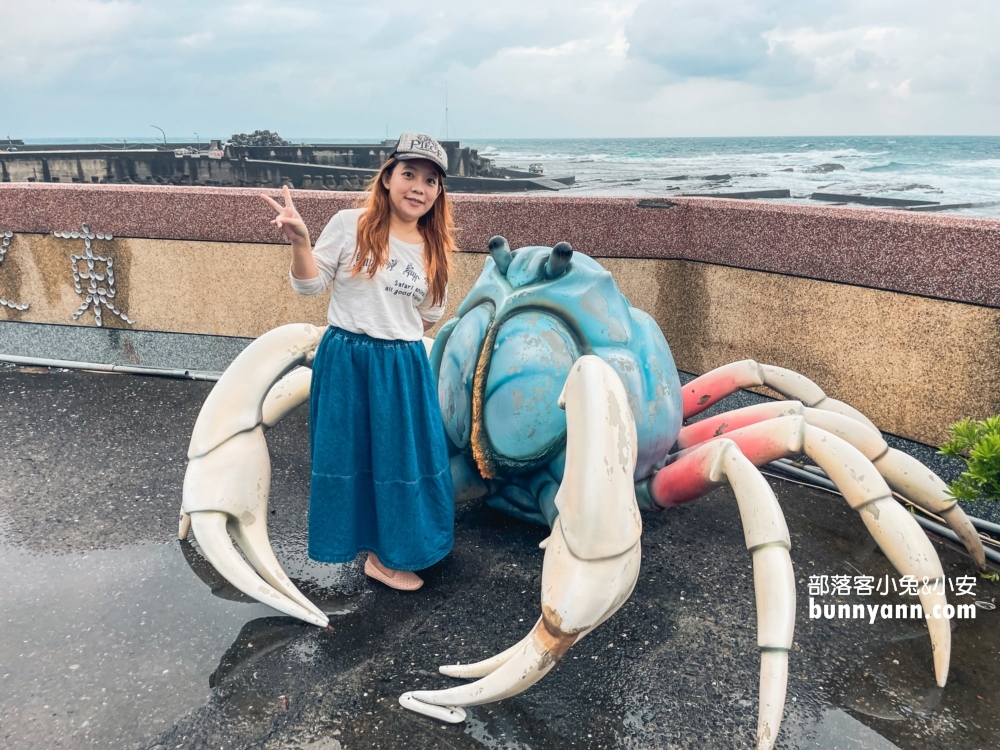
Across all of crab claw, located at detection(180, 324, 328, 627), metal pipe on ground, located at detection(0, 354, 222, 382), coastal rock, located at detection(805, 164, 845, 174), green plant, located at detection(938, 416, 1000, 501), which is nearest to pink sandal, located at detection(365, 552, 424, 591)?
crab claw, located at detection(180, 324, 328, 627)

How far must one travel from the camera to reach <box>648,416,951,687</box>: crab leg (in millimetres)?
2129

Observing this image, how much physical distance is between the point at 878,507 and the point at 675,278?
2.29 m

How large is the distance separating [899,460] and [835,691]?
872mm

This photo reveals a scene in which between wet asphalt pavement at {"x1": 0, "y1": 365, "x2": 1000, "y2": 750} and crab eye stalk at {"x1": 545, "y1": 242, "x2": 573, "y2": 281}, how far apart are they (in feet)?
3.89

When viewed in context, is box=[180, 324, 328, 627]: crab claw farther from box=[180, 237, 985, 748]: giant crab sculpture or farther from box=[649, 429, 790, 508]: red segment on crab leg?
box=[649, 429, 790, 508]: red segment on crab leg

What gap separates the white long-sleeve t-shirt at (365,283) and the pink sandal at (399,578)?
920mm

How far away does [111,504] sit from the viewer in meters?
3.23

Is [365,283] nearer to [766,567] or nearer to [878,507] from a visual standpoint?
[766,567]

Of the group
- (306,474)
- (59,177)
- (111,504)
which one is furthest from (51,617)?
(59,177)

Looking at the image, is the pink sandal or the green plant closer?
the green plant

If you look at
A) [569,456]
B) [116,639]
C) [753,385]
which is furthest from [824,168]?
[116,639]

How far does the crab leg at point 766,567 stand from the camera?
1.81m

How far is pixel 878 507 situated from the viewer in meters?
2.14

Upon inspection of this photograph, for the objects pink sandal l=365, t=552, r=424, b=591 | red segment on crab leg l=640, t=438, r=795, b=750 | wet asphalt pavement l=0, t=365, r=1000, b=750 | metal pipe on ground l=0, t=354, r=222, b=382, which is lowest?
wet asphalt pavement l=0, t=365, r=1000, b=750
